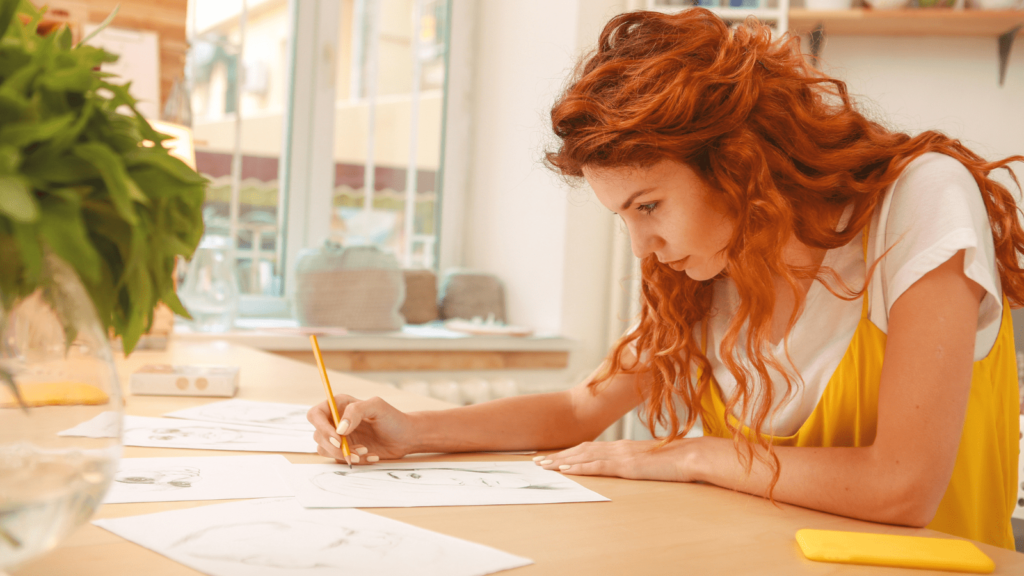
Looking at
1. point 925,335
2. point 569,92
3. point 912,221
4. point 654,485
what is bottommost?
point 654,485

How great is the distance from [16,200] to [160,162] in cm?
8

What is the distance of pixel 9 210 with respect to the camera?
0.32 meters

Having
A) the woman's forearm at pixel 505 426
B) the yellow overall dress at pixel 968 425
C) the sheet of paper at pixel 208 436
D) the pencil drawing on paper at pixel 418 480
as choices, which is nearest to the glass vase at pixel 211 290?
the sheet of paper at pixel 208 436

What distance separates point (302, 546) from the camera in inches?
21.7

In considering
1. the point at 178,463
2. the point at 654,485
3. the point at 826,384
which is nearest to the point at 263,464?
the point at 178,463

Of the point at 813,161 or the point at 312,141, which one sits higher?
the point at 312,141

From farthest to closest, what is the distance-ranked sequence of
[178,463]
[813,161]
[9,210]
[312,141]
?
[312,141]
[813,161]
[178,463]
[9,210]

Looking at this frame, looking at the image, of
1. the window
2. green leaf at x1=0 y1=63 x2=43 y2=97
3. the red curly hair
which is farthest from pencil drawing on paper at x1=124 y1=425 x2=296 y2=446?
the window

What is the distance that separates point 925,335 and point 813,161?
0.23 meters

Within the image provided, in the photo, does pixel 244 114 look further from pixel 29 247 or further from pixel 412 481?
pixel 29 247

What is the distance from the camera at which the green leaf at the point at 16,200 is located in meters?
0.32

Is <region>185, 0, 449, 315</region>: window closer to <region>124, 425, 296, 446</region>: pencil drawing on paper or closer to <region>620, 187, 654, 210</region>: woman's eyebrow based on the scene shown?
<region>124, 425, 296, 446</region>: pencil drawing on paper

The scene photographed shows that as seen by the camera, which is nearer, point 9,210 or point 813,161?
point 9,210

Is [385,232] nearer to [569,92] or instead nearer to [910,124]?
[910,124]
